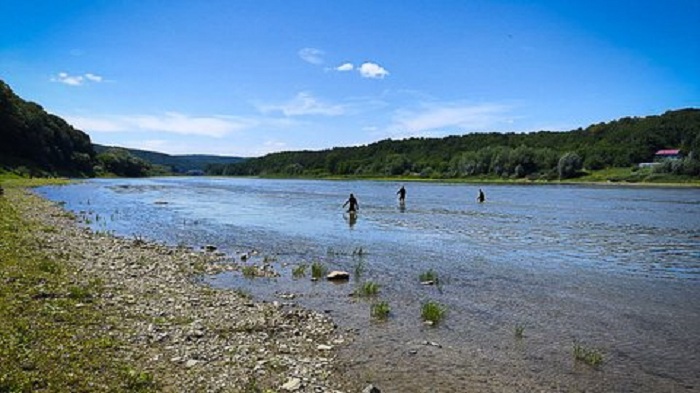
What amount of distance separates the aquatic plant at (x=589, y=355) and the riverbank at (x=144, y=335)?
6.44m

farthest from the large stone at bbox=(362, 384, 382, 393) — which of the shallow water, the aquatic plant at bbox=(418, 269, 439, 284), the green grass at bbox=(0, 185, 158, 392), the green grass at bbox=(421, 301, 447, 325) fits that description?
the aquatic plant at bbox=(418, 269, 439, 284)

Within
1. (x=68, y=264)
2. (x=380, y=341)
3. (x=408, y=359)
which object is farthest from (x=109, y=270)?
(x=408, y=359)

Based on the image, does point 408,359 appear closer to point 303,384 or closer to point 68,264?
point 303,384

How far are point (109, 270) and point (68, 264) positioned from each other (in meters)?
1.71

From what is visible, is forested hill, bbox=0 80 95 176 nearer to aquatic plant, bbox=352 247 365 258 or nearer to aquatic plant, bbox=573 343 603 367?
aquatic plant, bbox=352 247 365 258

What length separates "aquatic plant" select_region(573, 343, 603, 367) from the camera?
44.7 feet

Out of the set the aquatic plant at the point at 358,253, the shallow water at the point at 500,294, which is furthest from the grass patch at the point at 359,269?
the aquatic plant at the point at 358,253

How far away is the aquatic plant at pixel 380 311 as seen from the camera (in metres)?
17.5

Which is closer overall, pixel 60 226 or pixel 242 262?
pixel 242 262

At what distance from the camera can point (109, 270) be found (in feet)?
71.5

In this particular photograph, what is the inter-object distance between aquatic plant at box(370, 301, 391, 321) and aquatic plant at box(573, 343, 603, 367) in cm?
605

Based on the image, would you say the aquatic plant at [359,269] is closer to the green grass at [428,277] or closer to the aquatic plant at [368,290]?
the aquatic plant at [368,290]

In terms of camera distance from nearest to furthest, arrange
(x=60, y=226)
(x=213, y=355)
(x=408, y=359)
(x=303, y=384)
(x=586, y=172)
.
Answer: (x=303, y=384) < (x=213, y=355) < (x=408, y=359) < (x=60, y=226) < (x=586, y=172)

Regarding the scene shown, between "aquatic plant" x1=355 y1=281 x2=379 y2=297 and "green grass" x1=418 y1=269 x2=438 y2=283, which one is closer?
"aquatic plant" x1=355 y1=281 x2=379 y2=297
